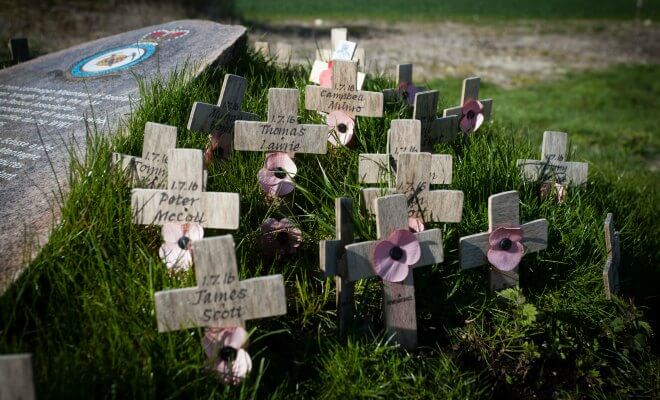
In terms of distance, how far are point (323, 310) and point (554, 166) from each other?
55.7 inches

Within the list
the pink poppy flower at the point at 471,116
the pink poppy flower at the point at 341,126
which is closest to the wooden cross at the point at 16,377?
the pink poppy flower at the point at 341,126

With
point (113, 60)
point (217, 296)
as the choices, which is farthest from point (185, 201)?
point (113, 60)

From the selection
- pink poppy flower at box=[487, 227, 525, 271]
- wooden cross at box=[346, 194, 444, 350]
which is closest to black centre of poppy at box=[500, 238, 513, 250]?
pink poppy flower at box=[487, 227, 525, 271]

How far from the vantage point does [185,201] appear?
7.60 feet

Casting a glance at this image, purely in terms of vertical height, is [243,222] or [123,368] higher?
[243,222]

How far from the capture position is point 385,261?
2.27 metres

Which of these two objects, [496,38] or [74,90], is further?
[496,38]

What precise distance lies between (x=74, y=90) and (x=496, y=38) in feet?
45.5

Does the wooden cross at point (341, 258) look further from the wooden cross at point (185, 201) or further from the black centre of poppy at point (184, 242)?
the black centre of poppy at point (184, 242)

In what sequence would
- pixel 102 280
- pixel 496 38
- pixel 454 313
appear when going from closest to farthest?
pixel 102 280 < pixel 454 313 < pixel 496 38

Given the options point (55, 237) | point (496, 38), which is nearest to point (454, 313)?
point (55, 237)

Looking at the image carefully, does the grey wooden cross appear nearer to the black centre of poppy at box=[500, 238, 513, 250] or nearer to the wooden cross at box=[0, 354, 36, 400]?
the black centre of poppy at box=[500, 238, 513, 250]

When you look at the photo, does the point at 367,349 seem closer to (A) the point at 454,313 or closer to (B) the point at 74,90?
(A) the point at 454,313

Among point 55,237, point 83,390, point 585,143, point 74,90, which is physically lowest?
point 585,143
